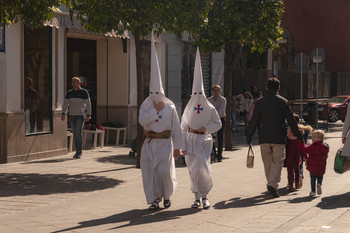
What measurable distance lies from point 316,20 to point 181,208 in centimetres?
4144

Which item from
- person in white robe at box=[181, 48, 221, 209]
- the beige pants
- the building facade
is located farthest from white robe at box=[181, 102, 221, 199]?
the building facade

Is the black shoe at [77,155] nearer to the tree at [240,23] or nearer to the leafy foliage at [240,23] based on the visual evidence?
the tree at [240,23]

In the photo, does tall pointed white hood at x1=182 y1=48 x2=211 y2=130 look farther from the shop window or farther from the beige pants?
the shop window

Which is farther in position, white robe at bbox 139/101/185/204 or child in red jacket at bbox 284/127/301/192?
child in red jacket at bbox 284/127/301/192

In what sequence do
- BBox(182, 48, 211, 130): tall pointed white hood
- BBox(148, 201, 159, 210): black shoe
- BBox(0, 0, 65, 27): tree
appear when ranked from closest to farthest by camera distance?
BBox(148, 201, 159, 210): black shoe → BBox(182, 48, 211, 130): tall pointed white hood → BBox(0, 0, 65, 27): tree

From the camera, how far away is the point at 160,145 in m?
9.66

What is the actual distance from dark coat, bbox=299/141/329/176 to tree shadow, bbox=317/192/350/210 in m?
0.42

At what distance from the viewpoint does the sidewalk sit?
845 centimetres

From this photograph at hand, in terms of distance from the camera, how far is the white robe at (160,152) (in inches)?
379

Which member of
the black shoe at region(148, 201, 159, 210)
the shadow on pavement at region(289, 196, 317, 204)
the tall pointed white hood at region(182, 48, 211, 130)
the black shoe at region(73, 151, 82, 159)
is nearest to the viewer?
the black shoe at region(148, 201, 159, 210)

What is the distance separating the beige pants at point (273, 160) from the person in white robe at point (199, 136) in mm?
1045

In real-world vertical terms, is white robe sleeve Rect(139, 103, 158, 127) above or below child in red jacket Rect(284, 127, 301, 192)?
above

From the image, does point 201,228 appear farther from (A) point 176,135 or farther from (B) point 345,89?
(B) point 345,89

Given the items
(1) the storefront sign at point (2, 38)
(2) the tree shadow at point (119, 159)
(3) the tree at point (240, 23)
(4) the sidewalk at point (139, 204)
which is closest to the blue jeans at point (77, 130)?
(2) the tree shadow at point (119, 159)
